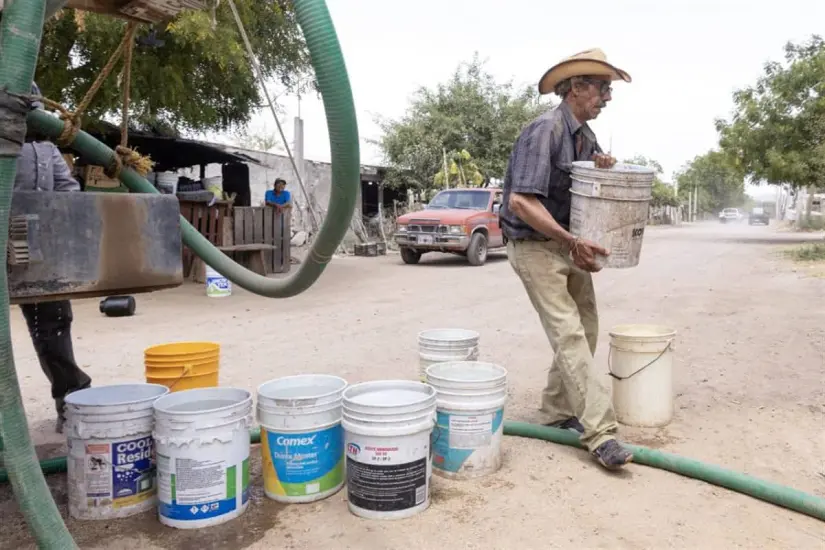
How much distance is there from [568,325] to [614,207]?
25.1 inches

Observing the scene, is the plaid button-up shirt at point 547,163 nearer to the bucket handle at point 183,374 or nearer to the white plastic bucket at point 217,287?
the bucket handle at point 183,374

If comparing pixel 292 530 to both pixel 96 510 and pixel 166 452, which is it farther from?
pixel 96 510

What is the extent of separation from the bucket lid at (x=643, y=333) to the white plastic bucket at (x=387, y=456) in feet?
5.06

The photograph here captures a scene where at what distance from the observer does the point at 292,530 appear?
8.68 ft

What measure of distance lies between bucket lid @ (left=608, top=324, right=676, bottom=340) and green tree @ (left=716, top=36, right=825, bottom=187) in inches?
808

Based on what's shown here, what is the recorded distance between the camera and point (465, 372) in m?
3.38

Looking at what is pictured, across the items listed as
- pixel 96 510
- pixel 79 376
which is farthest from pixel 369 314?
pixel 96 510

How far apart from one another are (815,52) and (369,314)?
21.7 m

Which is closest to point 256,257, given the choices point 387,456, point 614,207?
point 614,207

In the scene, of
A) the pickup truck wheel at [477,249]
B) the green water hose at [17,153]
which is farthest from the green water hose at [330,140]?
the pickup truck wheel at [477,249]

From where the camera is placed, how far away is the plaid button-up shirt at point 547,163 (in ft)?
10.7

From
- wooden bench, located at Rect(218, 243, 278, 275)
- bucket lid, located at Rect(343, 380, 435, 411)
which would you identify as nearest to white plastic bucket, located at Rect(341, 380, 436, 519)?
bucket lid, located at Rect(343, 380, 435, 411)

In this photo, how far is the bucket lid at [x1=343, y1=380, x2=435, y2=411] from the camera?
2805 mm

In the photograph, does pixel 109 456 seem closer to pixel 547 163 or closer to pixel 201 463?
pixel 201 463
